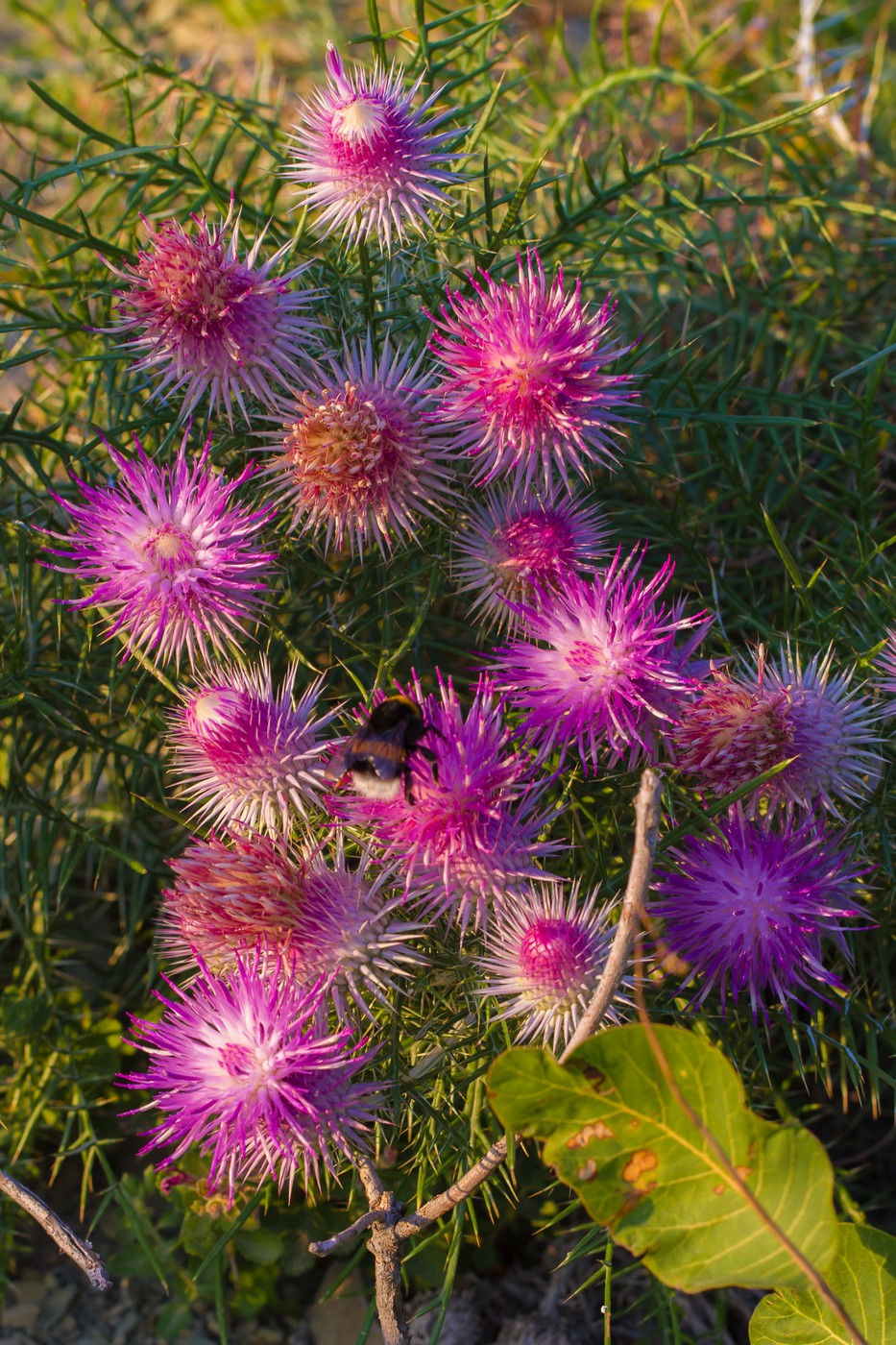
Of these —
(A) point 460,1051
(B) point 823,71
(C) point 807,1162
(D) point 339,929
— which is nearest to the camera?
(C) point 807,1162

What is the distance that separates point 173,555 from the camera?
1510 millimetres

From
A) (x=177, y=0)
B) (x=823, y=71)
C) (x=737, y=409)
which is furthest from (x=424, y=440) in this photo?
(x=177, y=0)

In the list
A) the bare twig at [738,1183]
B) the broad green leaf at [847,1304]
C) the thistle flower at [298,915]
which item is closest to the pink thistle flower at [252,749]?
the thistle flower at [298,915]

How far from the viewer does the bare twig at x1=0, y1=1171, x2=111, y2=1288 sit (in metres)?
1.49

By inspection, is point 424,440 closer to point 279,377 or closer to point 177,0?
point 279,377

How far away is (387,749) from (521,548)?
39cm

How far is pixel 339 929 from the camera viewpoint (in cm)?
145

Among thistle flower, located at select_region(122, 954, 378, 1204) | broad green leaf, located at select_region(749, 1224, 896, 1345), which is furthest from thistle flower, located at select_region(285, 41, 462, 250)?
broad green leaf, located at select_region(749, 1224, 896, 1345)

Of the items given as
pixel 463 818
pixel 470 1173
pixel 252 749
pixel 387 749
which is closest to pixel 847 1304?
pixel 470 1173

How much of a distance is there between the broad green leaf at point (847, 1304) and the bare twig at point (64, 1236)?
2.90 feet

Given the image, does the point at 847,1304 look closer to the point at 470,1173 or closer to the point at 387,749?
the point at 470,1173

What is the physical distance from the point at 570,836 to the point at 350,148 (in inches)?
42.3

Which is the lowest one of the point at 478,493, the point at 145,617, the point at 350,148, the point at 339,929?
the point at 339,929

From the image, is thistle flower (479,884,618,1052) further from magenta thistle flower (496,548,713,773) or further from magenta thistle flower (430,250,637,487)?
magenta thistle flower (430,250,637,487)
